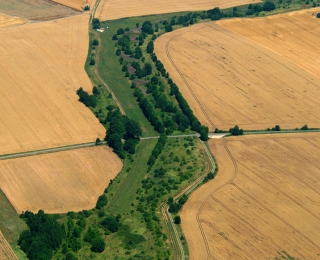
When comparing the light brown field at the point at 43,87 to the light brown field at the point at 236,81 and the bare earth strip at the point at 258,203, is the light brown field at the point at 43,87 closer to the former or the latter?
the light brown field at the point at 236,81

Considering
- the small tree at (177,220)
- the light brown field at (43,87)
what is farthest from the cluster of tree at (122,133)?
the small tree at (177,220)

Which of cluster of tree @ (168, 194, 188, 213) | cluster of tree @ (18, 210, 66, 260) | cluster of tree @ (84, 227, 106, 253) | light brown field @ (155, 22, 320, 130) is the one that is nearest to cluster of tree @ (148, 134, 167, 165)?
light brown field @ (155, 22, 320, 130)

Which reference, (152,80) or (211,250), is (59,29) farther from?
(211,250)

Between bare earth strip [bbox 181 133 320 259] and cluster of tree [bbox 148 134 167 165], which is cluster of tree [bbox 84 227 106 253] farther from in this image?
cluster of tree [bbox 148 134 167 165]

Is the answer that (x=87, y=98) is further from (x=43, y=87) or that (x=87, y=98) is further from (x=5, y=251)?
(x=5, y=251)

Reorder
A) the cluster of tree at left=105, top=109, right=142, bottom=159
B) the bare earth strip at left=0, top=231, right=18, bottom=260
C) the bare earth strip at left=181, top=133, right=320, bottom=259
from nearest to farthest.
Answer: the bare earth strip at left=0, top=231, right=18, bottom=260
the bare earth strip at left=181, top=133, right=320, bottom=259
the cluster of tree at left=105, top=109, right=142, bottom=159
